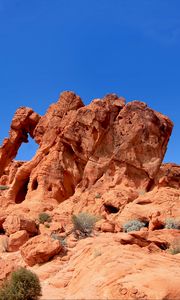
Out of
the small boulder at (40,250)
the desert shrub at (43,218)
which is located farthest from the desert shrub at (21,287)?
the desert shrub at (43,218)

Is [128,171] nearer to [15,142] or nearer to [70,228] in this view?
[70,228]

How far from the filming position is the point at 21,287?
406 inches

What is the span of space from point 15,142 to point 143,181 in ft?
36.6

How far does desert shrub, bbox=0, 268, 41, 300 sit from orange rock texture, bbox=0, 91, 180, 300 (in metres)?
0.72

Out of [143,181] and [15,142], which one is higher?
[15,142]

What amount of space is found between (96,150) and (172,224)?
8377mm

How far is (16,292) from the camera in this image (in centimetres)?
1020

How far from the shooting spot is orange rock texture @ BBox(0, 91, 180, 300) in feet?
40.9

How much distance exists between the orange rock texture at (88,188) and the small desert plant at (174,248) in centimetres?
4

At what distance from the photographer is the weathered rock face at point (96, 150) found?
22.9 m

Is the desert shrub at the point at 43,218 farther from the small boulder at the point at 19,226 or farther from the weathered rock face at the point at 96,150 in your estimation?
the weathered rock face at the point at 96,150

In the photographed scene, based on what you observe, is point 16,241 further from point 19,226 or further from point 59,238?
point 59,238

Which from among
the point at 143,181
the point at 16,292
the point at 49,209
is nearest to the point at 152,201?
the point at 143,181

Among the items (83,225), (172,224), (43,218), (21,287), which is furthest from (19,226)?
(21,287)
